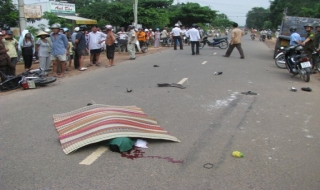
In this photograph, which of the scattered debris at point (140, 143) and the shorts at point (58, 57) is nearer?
the scattered debris at point (140, 143)

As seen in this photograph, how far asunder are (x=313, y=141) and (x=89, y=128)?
10.7ft

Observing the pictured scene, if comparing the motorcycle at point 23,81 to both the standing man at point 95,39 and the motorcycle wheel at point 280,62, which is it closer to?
the standing man at point 95,39

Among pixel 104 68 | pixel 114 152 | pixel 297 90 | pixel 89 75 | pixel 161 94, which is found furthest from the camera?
pixel 104 68

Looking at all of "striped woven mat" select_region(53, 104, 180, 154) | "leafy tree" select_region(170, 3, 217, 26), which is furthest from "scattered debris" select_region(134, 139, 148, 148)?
"leafy tree" select_region(170, 3, 217, 26)

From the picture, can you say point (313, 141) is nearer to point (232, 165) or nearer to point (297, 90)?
point (232, 165)

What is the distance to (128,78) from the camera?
10.5m

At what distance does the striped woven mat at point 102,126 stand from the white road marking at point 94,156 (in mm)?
126

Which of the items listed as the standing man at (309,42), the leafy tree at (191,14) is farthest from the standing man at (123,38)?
the leafy tree at (191,14)

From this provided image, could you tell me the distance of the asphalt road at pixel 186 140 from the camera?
3629 millimetres

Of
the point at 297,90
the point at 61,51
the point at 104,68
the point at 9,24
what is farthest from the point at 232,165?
the point at 9,24

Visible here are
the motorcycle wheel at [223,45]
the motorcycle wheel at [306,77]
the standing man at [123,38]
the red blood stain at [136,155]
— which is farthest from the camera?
the motorcycle wheel at [223,45]

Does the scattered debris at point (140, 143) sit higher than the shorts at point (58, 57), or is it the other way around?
the shorts at point (58, 57)

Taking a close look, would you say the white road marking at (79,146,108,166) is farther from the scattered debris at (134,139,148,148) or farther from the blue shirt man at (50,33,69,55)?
the blue shirt man at (50,33,69,55)

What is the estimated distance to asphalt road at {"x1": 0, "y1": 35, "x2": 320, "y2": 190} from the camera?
11.9 ft
